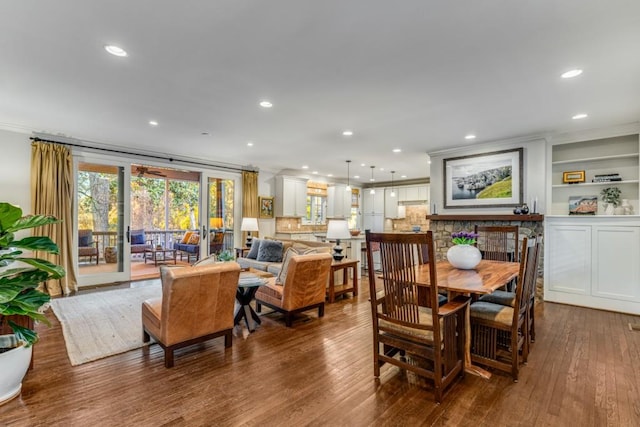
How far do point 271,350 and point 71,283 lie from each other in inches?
167

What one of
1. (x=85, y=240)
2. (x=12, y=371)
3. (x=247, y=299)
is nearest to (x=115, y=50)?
(x=12, y=371)

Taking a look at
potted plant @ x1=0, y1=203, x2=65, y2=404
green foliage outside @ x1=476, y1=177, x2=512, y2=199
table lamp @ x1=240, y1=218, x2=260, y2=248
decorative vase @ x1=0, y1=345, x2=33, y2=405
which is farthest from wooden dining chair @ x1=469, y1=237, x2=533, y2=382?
table lamp @ x1=240, y1=218, x2=260, y2=248

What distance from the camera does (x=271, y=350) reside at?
2.98m

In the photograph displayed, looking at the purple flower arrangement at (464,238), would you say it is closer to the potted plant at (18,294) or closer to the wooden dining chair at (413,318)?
the wooden dining chair at (413,318)

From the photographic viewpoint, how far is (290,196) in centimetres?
817

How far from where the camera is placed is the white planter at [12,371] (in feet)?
6.83

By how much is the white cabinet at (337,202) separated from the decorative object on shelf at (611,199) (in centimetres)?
617

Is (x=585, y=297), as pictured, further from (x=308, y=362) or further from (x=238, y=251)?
(x=238, y=251)

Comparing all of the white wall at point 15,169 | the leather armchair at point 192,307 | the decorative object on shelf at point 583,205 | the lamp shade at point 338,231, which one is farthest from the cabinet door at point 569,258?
the white wall at point 15,169

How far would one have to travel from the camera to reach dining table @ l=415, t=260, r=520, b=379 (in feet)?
7.45

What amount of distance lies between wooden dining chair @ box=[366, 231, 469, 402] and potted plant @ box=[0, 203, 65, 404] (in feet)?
7.60

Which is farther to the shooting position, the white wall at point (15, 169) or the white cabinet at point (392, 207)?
the white cabinet at point (392, 207)

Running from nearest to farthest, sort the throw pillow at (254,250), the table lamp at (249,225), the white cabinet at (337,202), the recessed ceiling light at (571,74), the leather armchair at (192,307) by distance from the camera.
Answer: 1. the leather armchair at (192,307)
2. the recessed ceiling light at (571,74)
3. the throw pillow at (254,250)
4. the table lamp at (249,225)
5. the white cabinet at (337,202)

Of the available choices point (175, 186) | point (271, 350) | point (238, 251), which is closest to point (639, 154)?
point (271, 350)
